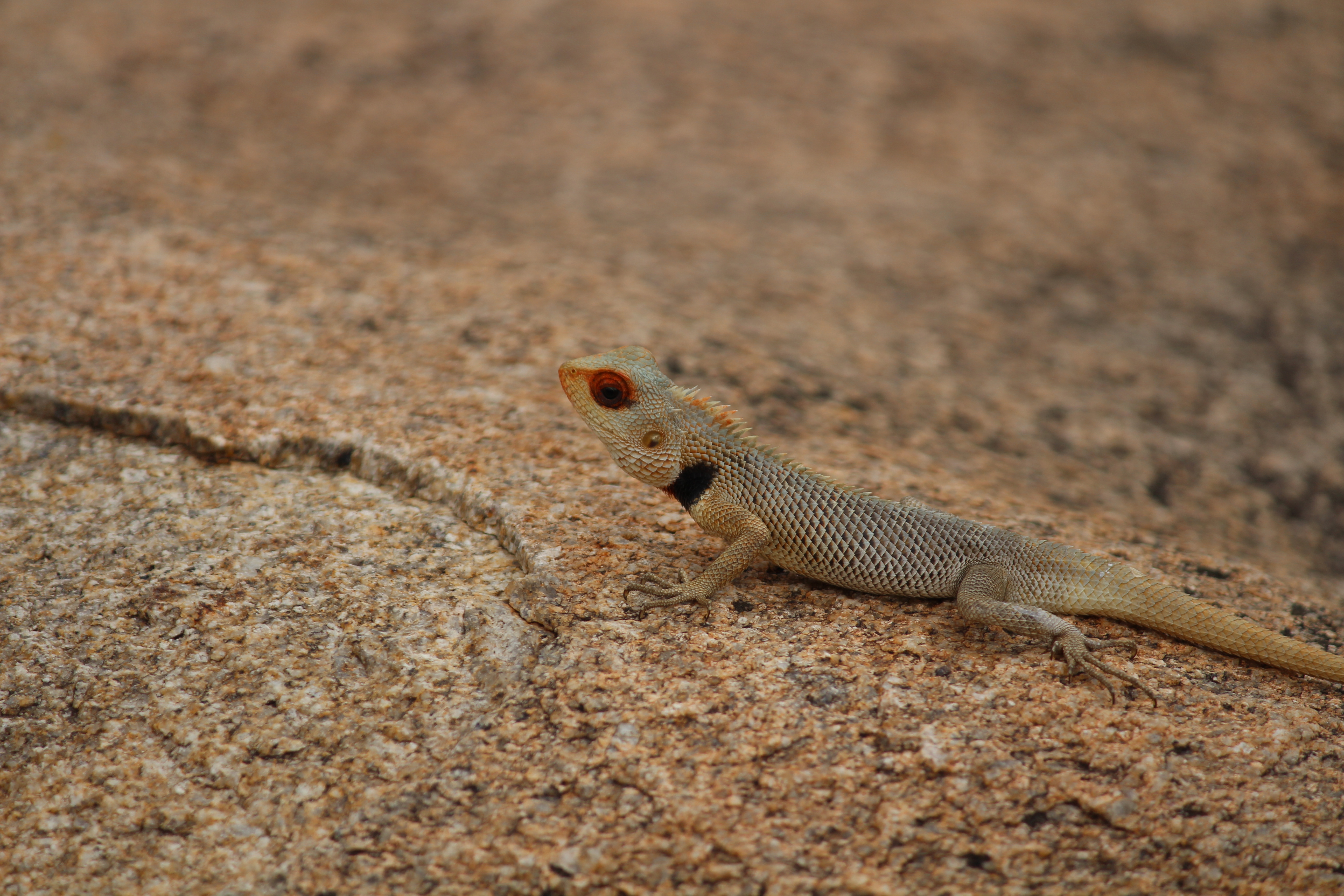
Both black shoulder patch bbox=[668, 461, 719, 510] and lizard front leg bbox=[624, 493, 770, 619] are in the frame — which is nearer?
lizard front leg bbox=[624, 493, 770, 619]

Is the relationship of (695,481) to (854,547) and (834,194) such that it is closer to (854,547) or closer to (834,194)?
(854,547)

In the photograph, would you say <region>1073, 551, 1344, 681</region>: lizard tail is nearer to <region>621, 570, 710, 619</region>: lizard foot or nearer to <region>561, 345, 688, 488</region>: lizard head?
<region>621, 570, 710, 619</region>: lizard foot

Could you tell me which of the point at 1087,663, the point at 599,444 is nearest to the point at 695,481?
the point at 599,444

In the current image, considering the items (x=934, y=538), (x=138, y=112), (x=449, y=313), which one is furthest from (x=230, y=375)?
(x=138, y=112)

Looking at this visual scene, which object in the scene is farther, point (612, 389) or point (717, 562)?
point (612, 389)

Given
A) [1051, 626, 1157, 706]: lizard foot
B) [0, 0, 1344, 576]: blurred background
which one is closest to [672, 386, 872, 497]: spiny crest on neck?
[1051, 626, 1157, 706]: lizard foot

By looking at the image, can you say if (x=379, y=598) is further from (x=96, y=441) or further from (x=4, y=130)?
(x=4, y=130)
